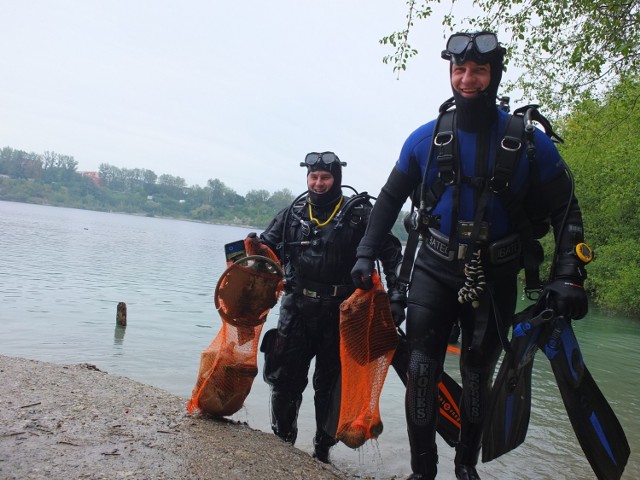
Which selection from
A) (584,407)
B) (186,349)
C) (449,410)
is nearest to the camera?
(584,407)

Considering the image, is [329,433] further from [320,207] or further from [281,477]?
[320,207]

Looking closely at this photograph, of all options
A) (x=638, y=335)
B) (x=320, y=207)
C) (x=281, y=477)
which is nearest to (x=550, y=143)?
Result: (x=320, y=207)

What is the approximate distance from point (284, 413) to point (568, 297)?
2.43m

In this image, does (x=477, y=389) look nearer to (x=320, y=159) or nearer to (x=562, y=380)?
(x=562, y=380)

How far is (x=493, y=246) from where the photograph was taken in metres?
3.03

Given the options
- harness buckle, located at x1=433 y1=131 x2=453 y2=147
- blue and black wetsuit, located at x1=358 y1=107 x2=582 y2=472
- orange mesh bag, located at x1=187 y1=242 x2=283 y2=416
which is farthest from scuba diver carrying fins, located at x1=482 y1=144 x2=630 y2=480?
orange mesh bag, located at x1=187 y1=242 x2=283 y2=416

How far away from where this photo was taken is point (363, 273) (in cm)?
339

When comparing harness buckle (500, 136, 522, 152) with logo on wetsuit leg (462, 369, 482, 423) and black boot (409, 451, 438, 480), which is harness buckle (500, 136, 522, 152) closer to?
logo on wetsuit leg (462, 369, 482, 423)

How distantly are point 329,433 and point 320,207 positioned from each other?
1.73m

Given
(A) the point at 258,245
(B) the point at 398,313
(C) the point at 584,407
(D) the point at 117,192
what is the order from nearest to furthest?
(C) the point at 584,407, (B) the point at 398,313, (A) the point at 258,245, (D) the point at 117,192

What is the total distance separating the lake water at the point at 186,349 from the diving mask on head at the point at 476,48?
11.5 ft

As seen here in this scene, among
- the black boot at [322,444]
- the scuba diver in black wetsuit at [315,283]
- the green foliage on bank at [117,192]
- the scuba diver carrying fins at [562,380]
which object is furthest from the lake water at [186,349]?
the green foliage on bank at [117,192]

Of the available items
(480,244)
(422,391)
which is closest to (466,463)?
(422,391)

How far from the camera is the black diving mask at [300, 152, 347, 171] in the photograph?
4.51m
